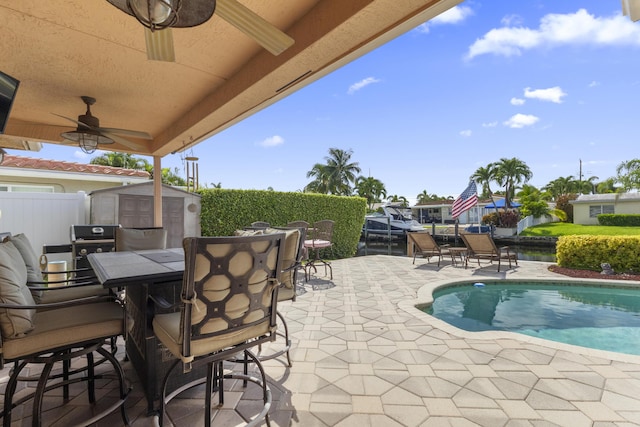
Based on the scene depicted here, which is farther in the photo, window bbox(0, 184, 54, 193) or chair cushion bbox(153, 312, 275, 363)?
window bbox(0, 184, 54, 193)

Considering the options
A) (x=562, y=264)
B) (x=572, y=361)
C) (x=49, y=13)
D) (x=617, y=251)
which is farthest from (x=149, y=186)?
(x=617, y=251)

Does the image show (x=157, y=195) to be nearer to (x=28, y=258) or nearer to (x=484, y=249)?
(x=28, y=258)

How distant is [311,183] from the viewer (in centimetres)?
3030

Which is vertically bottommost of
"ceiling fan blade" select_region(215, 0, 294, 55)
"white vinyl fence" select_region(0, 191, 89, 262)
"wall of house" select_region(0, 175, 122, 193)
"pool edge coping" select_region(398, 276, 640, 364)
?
"pool edge coping" select_region(398, 276, 640, 364)

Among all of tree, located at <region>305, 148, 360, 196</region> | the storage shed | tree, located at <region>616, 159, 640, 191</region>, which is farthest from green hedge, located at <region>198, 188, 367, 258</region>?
tree, located at <region>616, 159, 640, 191</region>

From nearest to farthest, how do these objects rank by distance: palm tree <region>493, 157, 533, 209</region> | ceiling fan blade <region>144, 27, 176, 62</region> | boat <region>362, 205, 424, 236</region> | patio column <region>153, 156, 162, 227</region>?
ceiling fan blade <region>144, 27, 176, 62</region>, patio column <region>153, 156, 162, 227</region>, boat <region>362, 205, 424, 236</region>, palm tree <region>493, 157, 533, 209</region>

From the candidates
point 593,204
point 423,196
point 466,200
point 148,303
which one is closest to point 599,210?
point 593,204

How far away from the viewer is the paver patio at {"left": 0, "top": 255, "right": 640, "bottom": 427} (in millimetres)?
1687

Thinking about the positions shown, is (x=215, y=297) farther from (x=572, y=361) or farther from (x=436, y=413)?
(x=572, y=361)

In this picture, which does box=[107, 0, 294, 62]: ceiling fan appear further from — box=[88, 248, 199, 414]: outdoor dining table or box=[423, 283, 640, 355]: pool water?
box=[423, 283, 640, 355]: pool water

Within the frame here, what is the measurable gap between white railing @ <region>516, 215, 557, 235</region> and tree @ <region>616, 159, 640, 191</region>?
17.2ft

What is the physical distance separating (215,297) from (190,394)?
3.54ft

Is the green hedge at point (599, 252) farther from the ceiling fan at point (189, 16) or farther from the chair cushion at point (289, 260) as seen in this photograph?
the ceiling fan at point (189, 16)

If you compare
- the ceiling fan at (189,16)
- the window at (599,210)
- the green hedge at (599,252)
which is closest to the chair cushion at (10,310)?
A: the ceiling fan at (189,16)
